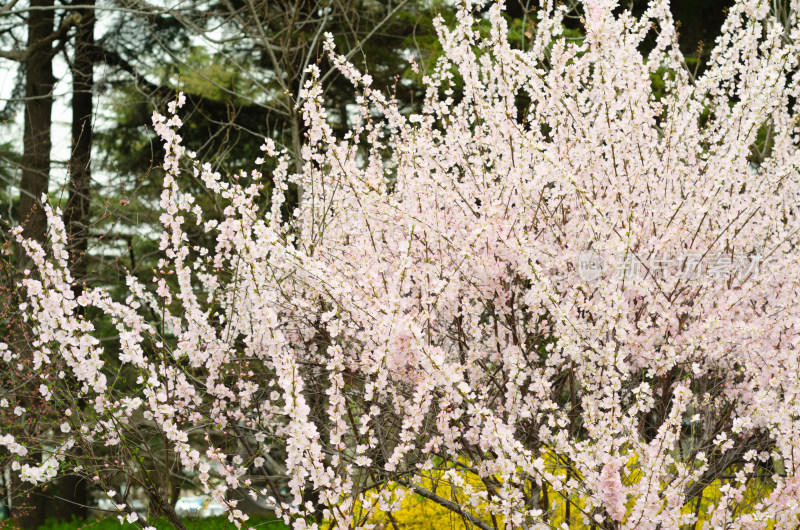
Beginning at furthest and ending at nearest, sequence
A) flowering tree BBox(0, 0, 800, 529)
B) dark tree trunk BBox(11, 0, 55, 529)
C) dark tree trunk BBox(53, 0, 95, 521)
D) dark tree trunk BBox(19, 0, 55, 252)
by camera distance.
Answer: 1. dark tree trunk BBox(53, 0, 95, 521)
2. dark tree trunk BBox(19, 0, 55, 252)
3. dark tree trunk BBox(11, 0, 55, 529)
4. flowering tree BBox(0, 0, 800, 529)

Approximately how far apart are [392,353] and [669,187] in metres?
2.36

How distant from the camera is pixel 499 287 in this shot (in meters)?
4.63

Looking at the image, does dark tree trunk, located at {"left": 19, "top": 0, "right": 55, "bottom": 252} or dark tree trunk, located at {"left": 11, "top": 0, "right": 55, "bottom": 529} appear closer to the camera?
dark tree trunk, located at {"left": 11, "top": 0, "right": 55, "bottom": 529}

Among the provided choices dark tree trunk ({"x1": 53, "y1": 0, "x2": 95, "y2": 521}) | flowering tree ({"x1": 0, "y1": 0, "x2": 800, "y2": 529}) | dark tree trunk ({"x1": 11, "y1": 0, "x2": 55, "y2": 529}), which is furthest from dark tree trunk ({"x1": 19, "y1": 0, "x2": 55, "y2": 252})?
flowering tree ({"x1": 0, "y1": 0, "x2": 800, "y2": 529})

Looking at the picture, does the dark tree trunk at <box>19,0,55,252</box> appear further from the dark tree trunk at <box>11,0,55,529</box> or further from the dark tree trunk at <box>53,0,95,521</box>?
the dark tree trunk at <box>53,0,95,521</box>

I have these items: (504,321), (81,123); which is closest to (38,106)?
(81,123)

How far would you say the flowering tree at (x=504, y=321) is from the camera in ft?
12.5

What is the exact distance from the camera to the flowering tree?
3.81 m

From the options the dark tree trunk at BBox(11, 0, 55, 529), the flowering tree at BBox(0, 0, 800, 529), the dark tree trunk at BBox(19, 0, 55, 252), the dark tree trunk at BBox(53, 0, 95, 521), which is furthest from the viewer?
the dark tree trunk at BBox(53, 0, 95, 521)

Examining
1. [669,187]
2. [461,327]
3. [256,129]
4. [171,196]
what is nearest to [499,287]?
[461,327]

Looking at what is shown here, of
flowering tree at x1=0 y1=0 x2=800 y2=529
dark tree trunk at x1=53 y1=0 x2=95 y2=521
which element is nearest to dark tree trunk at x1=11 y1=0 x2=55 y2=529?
dark tree trunk at x1=53 y1=0 x2=95 y2=521

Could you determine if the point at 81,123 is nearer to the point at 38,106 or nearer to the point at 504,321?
the point at 38,106

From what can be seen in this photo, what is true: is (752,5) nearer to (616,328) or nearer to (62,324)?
(616,328)

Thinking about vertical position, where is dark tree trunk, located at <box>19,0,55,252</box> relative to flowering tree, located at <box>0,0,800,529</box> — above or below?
below
